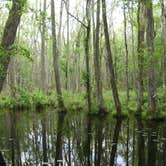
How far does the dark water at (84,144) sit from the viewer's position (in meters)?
9.04

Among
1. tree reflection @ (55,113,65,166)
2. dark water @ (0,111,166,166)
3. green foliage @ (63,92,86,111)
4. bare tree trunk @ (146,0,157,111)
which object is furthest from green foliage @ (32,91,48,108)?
tree reflection @ (55,113,65,166)

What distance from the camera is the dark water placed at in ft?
29.7

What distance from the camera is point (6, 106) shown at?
93.1 feet

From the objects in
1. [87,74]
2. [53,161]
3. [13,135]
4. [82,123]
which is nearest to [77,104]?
[87,74]

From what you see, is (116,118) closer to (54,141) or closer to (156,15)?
(54,141)

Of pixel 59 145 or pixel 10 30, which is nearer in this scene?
pixel 10 30

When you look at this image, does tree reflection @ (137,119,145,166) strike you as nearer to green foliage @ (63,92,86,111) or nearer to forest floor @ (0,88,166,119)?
forest floor @ (0,88,166,119)

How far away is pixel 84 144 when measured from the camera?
1129cm

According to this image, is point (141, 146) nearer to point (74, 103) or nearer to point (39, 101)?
point (74, 103)

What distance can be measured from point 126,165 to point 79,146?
8.87 feet

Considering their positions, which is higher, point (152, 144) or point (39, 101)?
point (39, 101)

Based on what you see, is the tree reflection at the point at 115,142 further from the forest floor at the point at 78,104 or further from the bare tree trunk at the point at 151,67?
the forest floor at the point at 78,104

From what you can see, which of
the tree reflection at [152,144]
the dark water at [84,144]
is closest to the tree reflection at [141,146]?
the dark water at [84,144]

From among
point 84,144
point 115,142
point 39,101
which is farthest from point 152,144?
point 39,101
